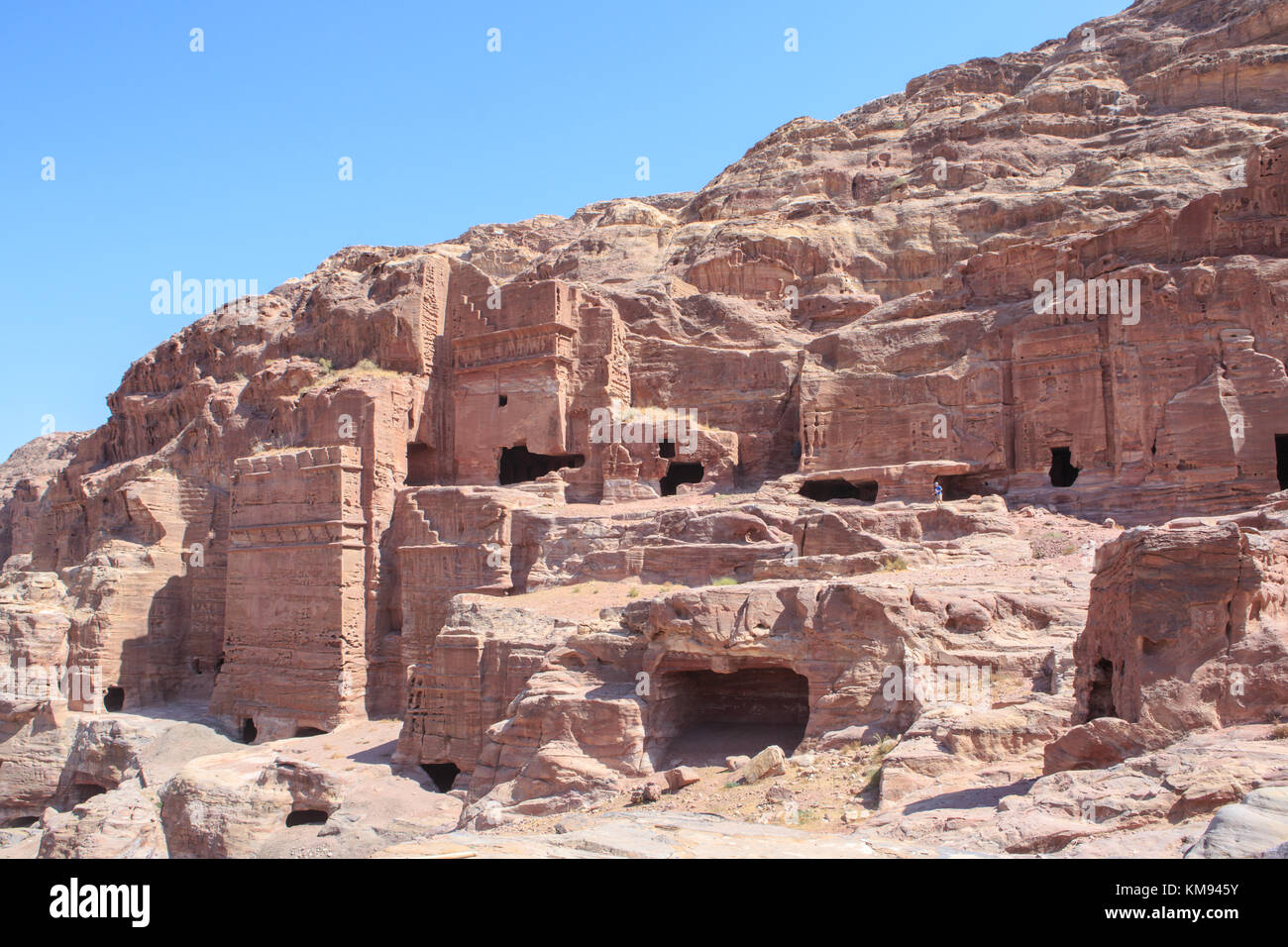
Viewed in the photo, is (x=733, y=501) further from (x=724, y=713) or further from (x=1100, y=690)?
(x=1100, y=690)

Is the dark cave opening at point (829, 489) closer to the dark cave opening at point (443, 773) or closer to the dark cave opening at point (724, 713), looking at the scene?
the dark cave opening at point (724, 713)

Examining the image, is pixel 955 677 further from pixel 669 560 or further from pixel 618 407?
pixel 618 407

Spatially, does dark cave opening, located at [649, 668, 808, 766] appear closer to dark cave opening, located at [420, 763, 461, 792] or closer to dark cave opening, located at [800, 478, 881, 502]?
dark cave opening, located at [420, 763, 461, 792]

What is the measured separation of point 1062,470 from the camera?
74.1 ft

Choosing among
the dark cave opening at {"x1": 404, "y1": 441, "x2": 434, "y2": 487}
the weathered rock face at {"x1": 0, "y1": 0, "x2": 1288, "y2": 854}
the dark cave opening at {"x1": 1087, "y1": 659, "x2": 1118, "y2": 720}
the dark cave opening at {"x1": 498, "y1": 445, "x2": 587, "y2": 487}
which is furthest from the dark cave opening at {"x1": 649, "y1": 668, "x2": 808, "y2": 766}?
the dark cave opening at {"x1": 404, "y1": 441, "x2": 434, "y2": 487}

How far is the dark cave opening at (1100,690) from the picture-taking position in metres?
8.49

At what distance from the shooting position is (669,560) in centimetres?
2042

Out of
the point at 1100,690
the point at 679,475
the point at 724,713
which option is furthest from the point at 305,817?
the point at 1100,690

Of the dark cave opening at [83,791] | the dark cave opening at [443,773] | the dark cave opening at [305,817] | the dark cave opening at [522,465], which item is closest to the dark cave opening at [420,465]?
the dark cave opening at [522,465]

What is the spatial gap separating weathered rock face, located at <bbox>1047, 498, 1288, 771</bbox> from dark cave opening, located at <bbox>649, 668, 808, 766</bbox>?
6000 mm

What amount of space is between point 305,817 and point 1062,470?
56.6 ft

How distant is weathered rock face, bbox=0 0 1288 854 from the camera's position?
1180 cm

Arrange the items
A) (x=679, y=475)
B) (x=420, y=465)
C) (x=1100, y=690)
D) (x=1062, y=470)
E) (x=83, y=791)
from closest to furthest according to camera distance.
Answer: (x=1100, y=690), (x=1062, y=470), (x=83, y=791), (x=679, y=475), (x=420, y=465)

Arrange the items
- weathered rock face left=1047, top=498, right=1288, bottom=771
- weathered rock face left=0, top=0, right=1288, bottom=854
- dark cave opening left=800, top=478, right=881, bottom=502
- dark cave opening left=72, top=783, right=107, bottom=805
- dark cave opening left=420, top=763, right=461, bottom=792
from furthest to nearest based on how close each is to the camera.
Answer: dark cave opening left=800, top=478, right=881, bottom=502, dark cave opening left=72, top=783, right=107, bottom=805, dark cave opening left=420, top=763, right=461, bottom=792, weathered rock face left=0, top=0, right=1288, bottom=854, weathered rock face left=1047, top=498, right=1288, bottom=771
